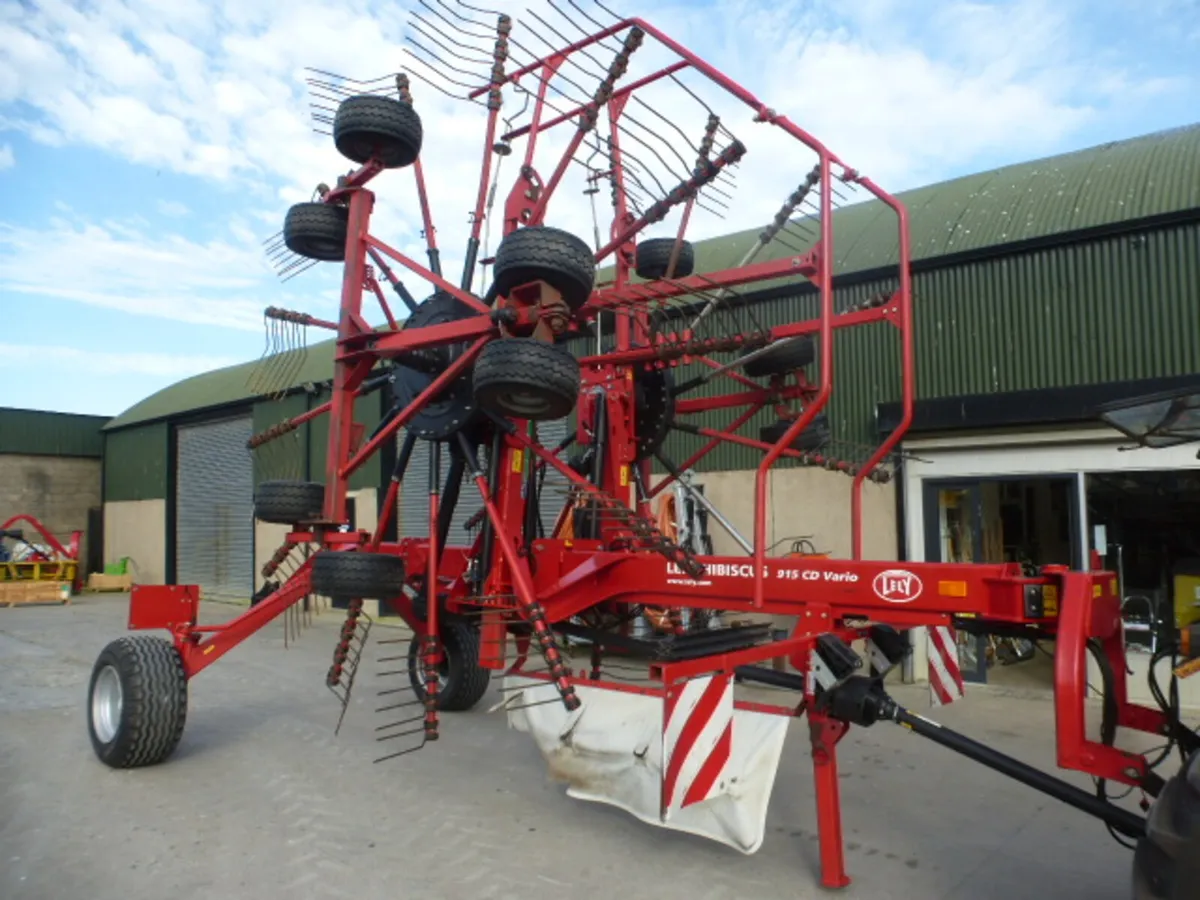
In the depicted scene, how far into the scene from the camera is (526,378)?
4.28 m

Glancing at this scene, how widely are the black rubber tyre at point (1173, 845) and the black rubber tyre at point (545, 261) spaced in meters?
3.22

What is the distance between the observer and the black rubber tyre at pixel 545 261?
4508 millimetres

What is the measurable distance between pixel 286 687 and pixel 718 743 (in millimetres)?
5864

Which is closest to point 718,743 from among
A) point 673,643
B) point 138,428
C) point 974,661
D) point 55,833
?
point 673,643

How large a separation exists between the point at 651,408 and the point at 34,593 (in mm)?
16963

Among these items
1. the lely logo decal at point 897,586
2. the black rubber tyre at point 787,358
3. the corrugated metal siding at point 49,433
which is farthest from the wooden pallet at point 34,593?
the lely logo decal at point 897,586

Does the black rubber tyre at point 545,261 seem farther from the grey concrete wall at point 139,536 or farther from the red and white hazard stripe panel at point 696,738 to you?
the grey concrete wall at point 139,536

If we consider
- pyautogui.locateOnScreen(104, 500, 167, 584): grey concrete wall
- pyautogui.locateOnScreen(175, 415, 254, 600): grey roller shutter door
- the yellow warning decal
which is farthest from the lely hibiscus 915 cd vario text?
pyautogui.locateOnScreen(104, 500, 167, 584): grey concrete wall

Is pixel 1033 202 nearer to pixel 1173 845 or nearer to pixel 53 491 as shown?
pixel 1173 845

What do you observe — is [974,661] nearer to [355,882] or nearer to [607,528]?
[607,528]

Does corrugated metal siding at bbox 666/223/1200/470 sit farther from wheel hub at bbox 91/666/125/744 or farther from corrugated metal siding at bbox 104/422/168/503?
corrugated metal siding at bbox 104/422/168/503

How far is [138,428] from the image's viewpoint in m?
22.3

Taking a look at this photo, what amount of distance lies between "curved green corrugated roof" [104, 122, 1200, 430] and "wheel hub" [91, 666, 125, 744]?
24.7 feet

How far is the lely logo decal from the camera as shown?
12.8ft
